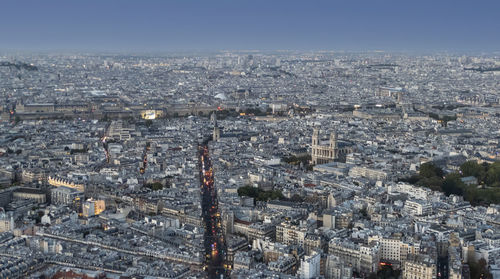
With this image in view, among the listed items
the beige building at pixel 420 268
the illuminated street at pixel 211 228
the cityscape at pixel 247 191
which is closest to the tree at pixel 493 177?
the cityscape at pixel 247 191

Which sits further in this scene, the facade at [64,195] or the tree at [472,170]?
the tree at [472,170]

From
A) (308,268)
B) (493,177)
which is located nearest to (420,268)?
(308,268)

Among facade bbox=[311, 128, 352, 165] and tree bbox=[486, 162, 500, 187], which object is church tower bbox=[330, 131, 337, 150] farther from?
tree bbox=[486, 162, 500, 187]

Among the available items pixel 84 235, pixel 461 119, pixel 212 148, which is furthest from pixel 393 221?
pixel 461 119

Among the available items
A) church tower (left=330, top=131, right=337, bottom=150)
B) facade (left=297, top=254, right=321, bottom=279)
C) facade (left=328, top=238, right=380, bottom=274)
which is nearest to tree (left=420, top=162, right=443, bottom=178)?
church tower (left=330, top=131, right=337, bottom=150)

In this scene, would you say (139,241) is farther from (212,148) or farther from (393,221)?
(212,148)

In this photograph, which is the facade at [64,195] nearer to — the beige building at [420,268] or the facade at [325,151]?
the beige building at [420,268]

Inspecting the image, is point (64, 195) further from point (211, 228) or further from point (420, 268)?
point (420, 268)

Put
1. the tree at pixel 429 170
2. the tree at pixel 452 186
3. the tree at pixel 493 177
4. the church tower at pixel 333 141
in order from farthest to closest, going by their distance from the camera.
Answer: the church tower at pixel 333 141 < the tree at pixel 429 170 < the tree at pixel 493 177 < the tree at pixel 452 186
